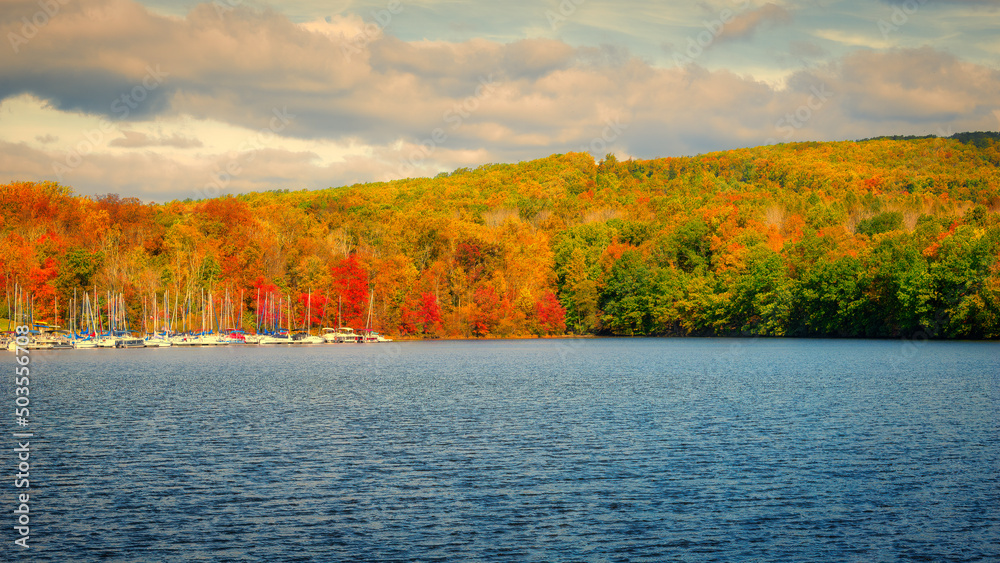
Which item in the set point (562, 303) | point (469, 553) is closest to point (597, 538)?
point (469, 553)

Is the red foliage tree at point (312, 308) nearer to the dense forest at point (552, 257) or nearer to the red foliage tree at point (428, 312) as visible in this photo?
the dense forest at point (552, 257)

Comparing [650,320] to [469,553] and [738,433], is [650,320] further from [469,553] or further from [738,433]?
[469,553]

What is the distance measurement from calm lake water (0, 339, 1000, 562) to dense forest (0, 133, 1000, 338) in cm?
6945

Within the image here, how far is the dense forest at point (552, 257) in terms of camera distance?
120250 millimetres

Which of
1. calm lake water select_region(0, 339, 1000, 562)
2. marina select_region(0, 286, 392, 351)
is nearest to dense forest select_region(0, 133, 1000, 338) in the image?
marina select_region(0, 286, 392, 351)

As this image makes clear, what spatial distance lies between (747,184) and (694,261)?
53.1 metres

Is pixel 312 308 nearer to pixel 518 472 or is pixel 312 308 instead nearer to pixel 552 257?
pixel 552 257

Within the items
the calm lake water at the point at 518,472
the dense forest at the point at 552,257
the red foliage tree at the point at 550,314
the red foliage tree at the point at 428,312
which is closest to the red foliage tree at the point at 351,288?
the dense forest at the point at 552,257

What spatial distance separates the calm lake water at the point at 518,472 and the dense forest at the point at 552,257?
69453 mm

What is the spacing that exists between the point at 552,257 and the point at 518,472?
13150 cm

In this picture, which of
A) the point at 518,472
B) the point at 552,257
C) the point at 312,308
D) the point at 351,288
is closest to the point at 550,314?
the point at 552,257

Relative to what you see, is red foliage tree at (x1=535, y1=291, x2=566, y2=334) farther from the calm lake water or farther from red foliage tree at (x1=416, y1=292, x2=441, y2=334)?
the calm lake water

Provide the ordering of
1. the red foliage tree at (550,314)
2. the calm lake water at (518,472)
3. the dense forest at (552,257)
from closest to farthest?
the calm lake water at (518,472) → the dense forest at (552,257) → the red foliage tree at (550,314)

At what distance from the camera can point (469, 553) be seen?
19.6 metres
